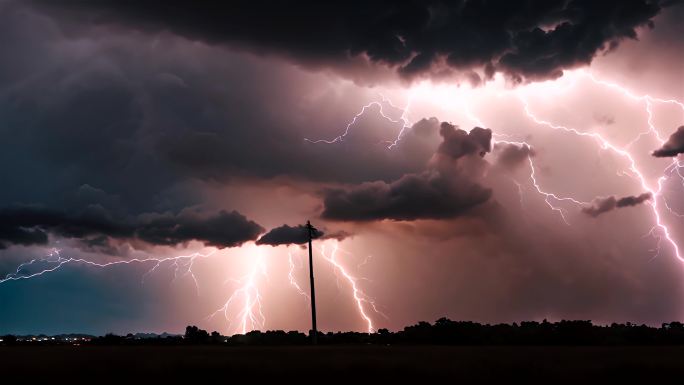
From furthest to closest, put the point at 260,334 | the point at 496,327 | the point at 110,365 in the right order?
1. the point at 260,334
2. the point at 496,327
3. the point at 110,365

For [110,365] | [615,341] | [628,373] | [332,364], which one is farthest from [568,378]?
[615,341]

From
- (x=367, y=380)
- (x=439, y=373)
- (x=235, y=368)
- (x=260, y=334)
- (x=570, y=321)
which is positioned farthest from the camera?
(x=260, y=334)

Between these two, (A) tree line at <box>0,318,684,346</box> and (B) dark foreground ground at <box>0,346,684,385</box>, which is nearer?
(B) dark foreground ground at <box>0,346,684,385</box>

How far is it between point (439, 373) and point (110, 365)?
11.5 meters

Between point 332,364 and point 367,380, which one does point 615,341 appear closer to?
point 332,364

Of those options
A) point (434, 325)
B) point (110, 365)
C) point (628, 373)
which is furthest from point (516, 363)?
point (434, 325)

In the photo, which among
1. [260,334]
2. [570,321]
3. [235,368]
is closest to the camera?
[235,368]

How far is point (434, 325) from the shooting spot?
59.4 m

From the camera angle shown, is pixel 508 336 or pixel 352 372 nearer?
pixel 352 372

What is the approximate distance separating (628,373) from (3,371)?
1952 cm

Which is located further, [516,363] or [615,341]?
[615,341]

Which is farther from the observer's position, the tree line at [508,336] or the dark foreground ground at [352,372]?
the tree line at [508,336]

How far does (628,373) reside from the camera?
61.1 ft

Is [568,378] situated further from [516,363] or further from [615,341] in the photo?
[615,341]
